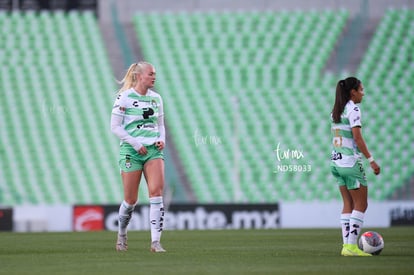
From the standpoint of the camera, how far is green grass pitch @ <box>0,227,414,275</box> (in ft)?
28.3

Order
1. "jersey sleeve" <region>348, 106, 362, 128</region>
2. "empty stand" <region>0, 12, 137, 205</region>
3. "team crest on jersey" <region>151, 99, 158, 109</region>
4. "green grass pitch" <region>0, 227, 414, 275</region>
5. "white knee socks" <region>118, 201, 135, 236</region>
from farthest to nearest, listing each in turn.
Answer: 1. "empty stand" <region>0, 12, 137, 205</region>
2. "white knee socks" <region>118, 201, 135, 236</region>
3. "team crest on jersey" <region>151, 99, 158, 109</region>
4. "jersey sleeve" <region>348, 106, 362, 128</region>
5. "green grass pitch" <region>0, 227, 414, 275</region>

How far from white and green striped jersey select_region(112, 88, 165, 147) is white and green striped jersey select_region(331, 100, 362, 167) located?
6.44ft

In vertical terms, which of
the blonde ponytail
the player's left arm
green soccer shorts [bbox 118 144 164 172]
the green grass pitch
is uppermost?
the blonde ponytail

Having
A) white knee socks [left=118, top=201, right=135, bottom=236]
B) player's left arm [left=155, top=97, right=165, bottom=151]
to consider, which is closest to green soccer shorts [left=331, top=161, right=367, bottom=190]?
player's left arm [left=155, top=97, right=165, bottom=151]

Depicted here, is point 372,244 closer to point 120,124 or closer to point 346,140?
point 346,140

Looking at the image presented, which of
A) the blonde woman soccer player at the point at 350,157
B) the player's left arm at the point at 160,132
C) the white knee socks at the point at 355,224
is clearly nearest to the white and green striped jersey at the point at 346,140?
the blonde woman soccer player at the point at 350,157

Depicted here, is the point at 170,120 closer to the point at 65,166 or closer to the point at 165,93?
the point at 165,93

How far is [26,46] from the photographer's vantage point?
28.2m

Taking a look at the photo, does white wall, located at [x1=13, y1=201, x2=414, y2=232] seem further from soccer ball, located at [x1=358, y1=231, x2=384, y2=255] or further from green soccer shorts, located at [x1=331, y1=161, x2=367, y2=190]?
green soccer shorts, located at [x1=331, y1=161, x2=367, y2=190]

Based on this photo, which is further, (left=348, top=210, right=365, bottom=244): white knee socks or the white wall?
the white wall

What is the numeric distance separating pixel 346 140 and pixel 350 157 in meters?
0.20

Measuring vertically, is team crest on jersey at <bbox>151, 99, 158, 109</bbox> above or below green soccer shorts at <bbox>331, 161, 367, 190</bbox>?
above

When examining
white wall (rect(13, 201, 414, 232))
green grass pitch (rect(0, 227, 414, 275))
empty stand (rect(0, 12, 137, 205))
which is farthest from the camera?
empty stand (rect(0, 12, 137, 205))

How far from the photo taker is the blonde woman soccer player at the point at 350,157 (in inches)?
413
